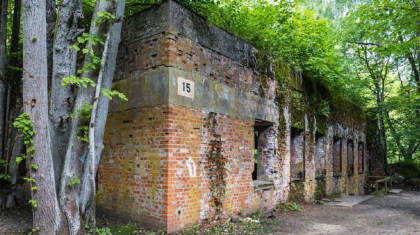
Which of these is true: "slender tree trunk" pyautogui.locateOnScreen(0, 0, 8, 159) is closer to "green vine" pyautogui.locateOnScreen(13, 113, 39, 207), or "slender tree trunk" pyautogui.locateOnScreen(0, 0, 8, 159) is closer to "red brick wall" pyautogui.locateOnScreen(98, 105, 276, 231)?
"red brick wall" pyautogui.locateOnScreen(98, 105, 276, 231)

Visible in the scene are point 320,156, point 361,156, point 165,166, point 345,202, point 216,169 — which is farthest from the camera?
point 361,156

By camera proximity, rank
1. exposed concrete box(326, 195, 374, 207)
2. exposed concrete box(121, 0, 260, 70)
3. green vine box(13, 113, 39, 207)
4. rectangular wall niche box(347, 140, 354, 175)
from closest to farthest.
→ 1. green vine box(13, 113, 39, 207)
2. exposed concrete box(121, 0, 260, 70)
3. exposed concrete box(326, 195, 374, 207)
4. rectangular wall niche box(347, 140, 354, 175)

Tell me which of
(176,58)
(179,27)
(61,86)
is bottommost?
(61,86)

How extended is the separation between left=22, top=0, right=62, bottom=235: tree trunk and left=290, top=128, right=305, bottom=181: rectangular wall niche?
7.24 metres

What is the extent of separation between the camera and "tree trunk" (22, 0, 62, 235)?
165 inches

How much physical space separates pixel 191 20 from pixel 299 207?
6.00 meters

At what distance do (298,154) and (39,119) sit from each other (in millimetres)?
7726

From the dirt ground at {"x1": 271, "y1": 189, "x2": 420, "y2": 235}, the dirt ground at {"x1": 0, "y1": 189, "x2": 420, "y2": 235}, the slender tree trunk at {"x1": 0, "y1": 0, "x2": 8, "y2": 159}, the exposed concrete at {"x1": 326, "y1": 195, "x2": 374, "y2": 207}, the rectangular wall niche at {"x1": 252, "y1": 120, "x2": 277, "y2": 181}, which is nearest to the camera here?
the dirt ground at {"x1": 0, "y1": 189, "x2": 420, "y2": 235}

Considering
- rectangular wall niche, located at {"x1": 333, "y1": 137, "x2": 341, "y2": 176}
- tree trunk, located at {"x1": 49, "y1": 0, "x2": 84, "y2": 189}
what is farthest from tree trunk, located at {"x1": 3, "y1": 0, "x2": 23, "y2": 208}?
rectangular wall niche, located at {"x1": 333, "y1": 137, "x2": 341, "y2": 176}

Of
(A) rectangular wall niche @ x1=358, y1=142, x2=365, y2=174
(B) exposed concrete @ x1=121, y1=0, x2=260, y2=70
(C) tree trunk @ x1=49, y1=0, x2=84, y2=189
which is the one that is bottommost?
(A) rectangular wall niche @ x1=358, y1=142, x2=365, y2=174

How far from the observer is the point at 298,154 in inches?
387

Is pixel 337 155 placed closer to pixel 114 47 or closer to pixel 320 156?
pixel 320 156

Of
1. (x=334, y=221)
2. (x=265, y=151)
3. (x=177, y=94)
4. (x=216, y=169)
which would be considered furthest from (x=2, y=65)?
(x=334, y=221)

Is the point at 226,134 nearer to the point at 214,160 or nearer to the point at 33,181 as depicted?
the point at 214,160
